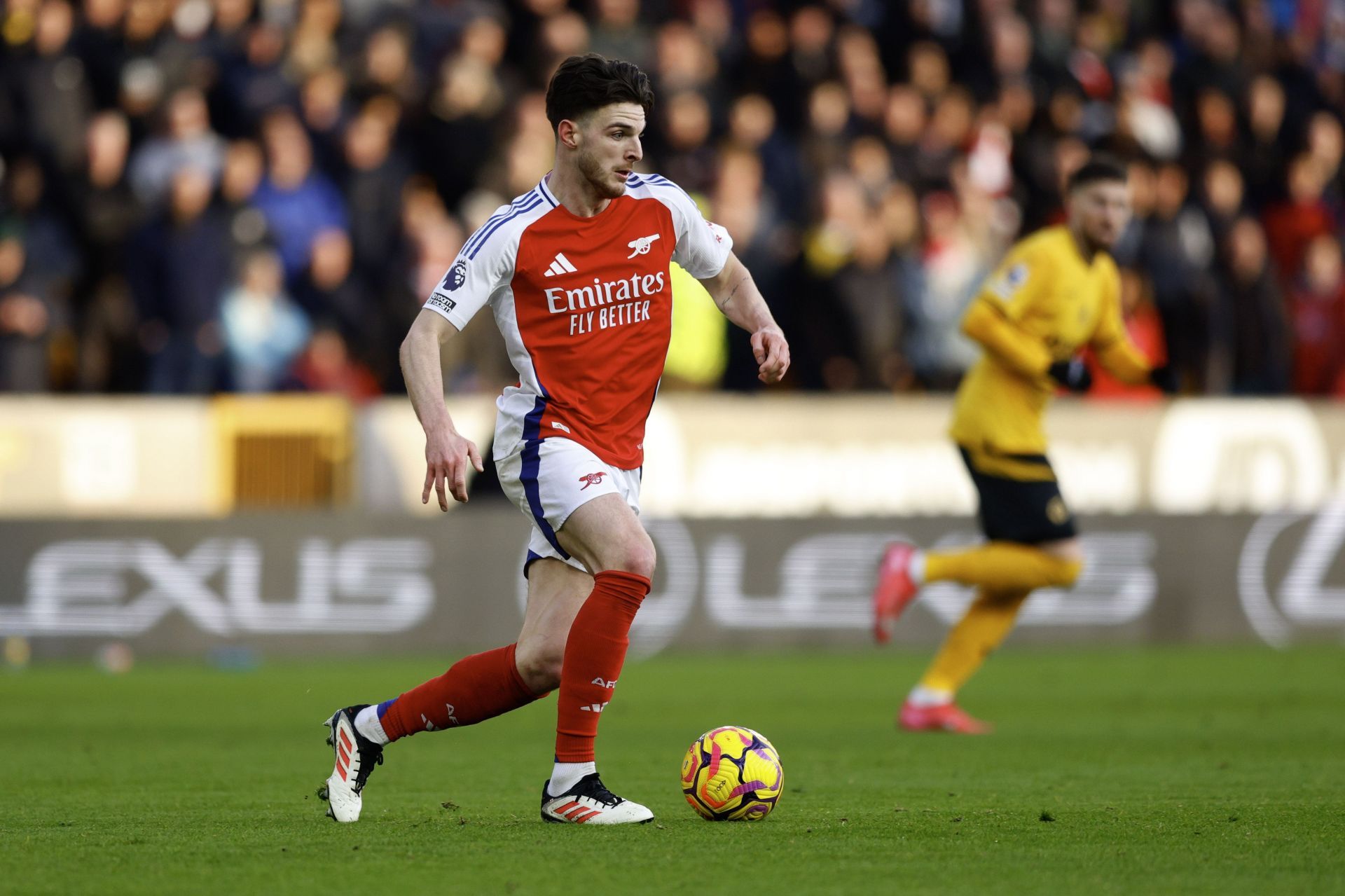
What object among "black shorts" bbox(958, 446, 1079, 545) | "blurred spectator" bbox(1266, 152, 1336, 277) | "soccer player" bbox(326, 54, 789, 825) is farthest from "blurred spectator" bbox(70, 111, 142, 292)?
"blurred spectator" bbox(1266, 152, 1336, 277)

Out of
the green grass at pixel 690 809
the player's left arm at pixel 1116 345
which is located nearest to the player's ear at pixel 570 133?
the green grass at pixel 690 809

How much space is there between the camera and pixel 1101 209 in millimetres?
8789

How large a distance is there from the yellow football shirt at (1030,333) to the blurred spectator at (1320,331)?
26.1ft

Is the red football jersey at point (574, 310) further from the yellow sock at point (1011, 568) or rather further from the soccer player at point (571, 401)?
the yellow sock at point (1011, 568)

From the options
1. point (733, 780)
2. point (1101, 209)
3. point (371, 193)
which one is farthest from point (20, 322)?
point (733, 780)

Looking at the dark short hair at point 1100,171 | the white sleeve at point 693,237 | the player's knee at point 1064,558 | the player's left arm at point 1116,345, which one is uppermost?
the dark short hair at point 1100,171

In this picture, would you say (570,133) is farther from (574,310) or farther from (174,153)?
(174,153)

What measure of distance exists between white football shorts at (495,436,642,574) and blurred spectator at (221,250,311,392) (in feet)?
27.0

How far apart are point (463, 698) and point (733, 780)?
0.83 metres

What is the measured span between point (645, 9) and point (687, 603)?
6.02 meters

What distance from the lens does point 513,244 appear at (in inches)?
224

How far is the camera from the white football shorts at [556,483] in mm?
5613

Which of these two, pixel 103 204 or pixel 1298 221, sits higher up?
pixel 1298 221

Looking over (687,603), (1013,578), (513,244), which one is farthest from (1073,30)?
(513,244)
